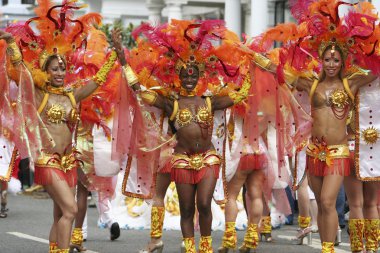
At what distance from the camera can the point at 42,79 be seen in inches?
405

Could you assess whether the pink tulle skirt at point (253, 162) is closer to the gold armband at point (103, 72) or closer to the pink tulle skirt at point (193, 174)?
the pink tulle skirt at point (193, 174)

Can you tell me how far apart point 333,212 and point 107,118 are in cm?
310

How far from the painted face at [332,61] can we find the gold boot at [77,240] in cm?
343

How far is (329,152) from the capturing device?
10.6 m

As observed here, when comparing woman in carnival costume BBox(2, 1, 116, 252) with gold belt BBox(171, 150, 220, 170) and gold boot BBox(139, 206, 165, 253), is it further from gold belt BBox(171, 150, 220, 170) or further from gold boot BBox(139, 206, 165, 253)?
gold boot BBox(139, 206, 165, 253)

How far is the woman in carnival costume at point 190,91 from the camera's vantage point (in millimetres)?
10453

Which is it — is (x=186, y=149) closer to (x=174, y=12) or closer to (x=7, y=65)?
(x=7, y=65)

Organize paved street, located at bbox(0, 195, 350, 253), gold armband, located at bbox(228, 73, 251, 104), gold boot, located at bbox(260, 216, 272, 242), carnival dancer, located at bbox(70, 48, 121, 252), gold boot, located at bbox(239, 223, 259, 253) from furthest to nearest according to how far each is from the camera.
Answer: gold boot, located at bbox(260, 216, 272, 242) → paved street, located at bbox(0, 195, 350, 253) → gold boot, located at bbox(239, 223, 259, 253) → carnival dancer, located at bbox(70, 48, 121, 252) → gold armband, located at bbox(228, 73, 251, 104)

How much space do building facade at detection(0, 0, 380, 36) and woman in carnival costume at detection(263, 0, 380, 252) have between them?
837 centimetres

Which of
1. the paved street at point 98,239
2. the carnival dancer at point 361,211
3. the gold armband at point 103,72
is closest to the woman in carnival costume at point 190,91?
the gold armband at point 103,72

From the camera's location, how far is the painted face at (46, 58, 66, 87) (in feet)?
33.9

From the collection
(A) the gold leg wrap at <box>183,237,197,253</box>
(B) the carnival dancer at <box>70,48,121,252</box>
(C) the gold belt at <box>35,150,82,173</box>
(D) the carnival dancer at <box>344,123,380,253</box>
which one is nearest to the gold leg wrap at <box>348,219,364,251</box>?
(D) the carnival dancer at <box>344,123,380,253</box>

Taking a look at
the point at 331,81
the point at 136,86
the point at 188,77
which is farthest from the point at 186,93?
the point at 331,81

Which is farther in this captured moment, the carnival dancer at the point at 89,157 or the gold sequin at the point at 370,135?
the carnival dancer at the point at 89,157
